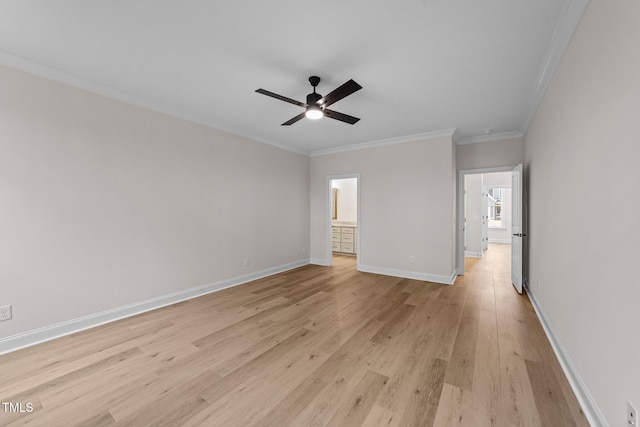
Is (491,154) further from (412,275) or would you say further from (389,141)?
(412,275)

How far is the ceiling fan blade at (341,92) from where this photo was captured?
2207mm

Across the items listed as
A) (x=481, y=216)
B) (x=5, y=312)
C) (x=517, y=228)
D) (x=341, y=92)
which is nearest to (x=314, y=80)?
(x=341, y=92)

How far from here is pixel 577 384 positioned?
1741mm

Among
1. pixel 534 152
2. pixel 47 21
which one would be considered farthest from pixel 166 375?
pixel 534 152

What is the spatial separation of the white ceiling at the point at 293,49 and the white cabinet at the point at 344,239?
13.9ft

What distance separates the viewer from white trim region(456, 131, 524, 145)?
4.45 metres

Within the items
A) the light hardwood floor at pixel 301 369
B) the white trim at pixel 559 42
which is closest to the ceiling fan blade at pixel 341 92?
the white trim at pixel 559 42

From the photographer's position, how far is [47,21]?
6.20 ft

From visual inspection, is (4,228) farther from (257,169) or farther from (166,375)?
(257,169)

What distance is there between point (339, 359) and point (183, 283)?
254cm

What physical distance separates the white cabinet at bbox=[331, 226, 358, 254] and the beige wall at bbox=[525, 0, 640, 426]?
16.2ft

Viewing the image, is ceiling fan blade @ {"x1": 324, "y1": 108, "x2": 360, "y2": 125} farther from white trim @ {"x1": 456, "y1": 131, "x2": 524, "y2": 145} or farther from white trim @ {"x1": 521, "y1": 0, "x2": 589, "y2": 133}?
white trim @ {"x1": 456, "y1": 131, "x2": 524, "y2": 145}

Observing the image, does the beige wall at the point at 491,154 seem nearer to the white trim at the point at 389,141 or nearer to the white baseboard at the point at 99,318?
the white trim at the point at 389,141

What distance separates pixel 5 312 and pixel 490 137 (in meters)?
6.73
